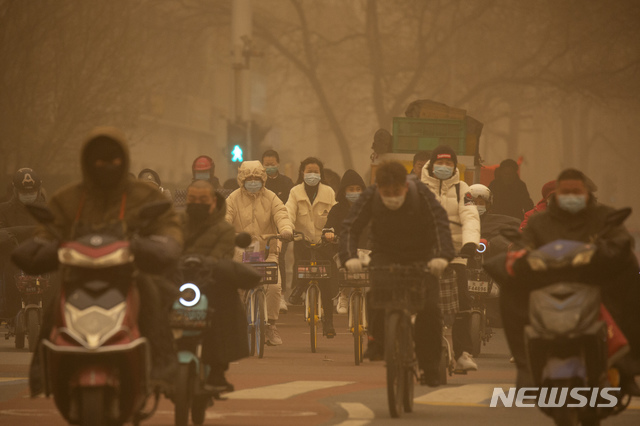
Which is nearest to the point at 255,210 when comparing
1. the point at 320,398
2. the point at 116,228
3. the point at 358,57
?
the point at 320,398

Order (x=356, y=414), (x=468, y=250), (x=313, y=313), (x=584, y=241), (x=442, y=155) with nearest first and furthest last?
(x=584, y=241) < (x=356, y=414) < (x=468, y=250) < (x=442, y=155) < (x=313, y=313)

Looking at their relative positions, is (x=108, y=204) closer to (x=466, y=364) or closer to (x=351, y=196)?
(x=466, y=364)

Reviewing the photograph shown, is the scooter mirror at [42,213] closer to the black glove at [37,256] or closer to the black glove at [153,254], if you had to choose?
the black glove at [37,256]

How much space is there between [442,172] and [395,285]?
3.18 metres

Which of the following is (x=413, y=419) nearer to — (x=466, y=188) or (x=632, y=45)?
(x=466, y=188)

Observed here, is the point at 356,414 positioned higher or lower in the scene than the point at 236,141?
lower

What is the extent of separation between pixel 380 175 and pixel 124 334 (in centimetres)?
380

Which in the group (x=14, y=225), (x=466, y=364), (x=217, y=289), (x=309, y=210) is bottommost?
(x=466, y=364)

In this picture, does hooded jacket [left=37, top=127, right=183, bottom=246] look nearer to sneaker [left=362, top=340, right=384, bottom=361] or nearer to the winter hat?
sneaker [left=362, top=340, right=384, bottom=361]

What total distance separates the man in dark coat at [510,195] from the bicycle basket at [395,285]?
420 inches

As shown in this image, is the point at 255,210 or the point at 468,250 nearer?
the point at 468,250

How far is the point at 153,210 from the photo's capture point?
836cm

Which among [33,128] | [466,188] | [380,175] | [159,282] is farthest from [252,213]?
[33,128]

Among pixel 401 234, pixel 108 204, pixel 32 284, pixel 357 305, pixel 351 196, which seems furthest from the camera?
pixel 351 196
